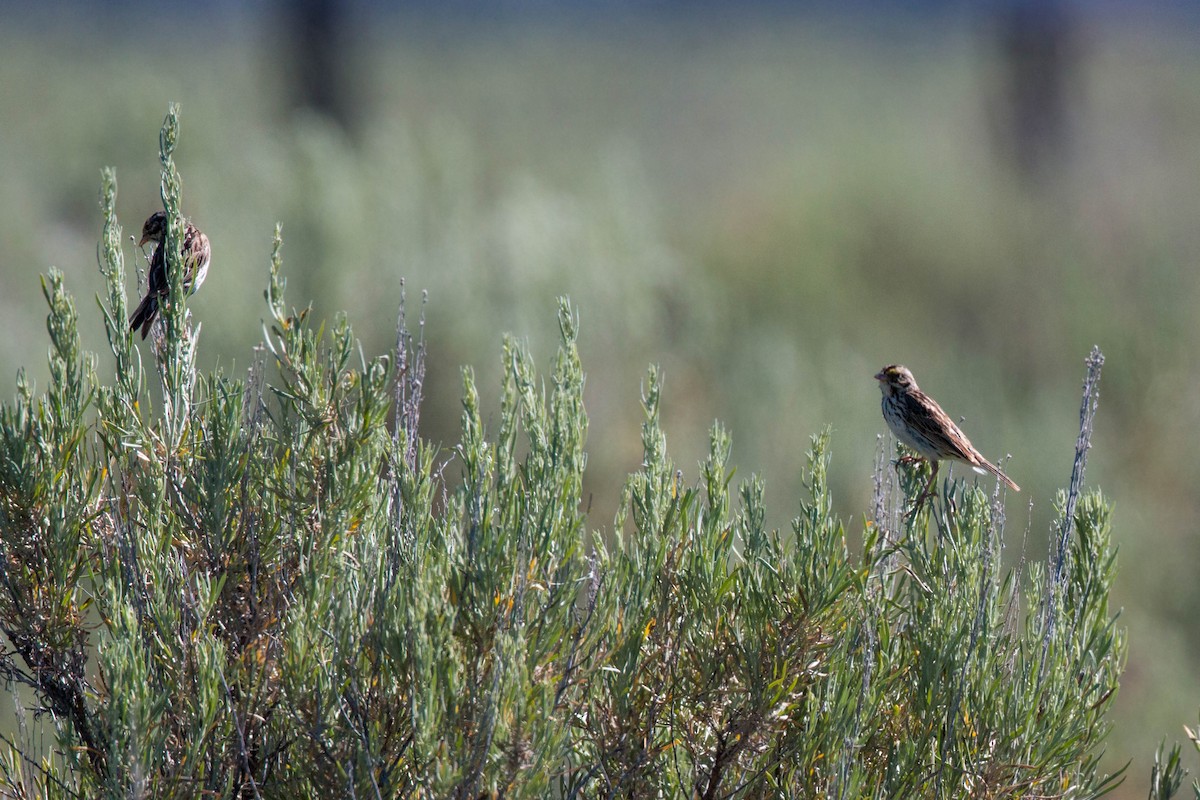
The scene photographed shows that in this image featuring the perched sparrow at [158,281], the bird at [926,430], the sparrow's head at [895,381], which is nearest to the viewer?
the perched sparrow at [158,281]

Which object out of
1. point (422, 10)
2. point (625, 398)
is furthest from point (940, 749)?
point (422, 10)

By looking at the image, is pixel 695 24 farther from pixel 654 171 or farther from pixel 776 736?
pixel 776 736

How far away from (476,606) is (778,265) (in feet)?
51.1

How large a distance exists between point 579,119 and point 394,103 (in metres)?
9.34

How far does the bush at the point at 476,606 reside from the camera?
3.86 meters

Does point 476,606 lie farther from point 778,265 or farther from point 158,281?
point 778,265

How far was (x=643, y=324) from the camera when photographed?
1461 centimetres

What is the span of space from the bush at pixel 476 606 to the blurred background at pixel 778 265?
2532 mm

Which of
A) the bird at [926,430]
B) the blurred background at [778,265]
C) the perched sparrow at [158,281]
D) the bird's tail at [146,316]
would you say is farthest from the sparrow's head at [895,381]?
the bird's tail at [146,316]

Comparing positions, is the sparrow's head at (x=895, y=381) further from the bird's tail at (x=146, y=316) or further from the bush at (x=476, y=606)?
the bird's tail at (x=146, y=316)

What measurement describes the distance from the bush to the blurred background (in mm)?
2532

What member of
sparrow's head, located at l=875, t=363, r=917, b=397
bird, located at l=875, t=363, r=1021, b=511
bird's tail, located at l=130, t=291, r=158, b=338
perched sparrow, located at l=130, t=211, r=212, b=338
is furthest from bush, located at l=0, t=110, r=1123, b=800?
→ sparrow's head, located at l=875, t=363, r=917, b=397

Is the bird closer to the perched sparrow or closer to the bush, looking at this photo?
the bush

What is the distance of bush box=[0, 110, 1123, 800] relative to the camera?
152 inches
